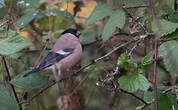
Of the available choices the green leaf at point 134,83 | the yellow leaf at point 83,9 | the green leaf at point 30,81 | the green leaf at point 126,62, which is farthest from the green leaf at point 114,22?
the yellow leaf at point 83,9

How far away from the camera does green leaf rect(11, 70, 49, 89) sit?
254 centimetres

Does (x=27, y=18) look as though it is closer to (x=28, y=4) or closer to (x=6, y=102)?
(x=28, y=4)

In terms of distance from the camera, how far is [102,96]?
14.2ft

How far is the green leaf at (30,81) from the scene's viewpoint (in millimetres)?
2535

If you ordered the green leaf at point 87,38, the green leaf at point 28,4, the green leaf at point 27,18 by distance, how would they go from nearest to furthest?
the green leaf at point 28,4
the green leaf at point 27,18
the green leaf at point 87,38

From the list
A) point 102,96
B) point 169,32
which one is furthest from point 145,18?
point 102,96

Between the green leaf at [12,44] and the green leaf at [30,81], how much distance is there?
47 centimetres

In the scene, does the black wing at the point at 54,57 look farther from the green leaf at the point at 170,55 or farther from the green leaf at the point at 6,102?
the green leaf at the point at 170,55

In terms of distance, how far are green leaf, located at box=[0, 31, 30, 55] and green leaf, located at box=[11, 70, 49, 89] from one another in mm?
466

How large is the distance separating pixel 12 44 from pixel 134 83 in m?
0.83

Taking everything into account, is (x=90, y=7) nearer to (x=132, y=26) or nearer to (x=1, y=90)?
(x=132, y=26)

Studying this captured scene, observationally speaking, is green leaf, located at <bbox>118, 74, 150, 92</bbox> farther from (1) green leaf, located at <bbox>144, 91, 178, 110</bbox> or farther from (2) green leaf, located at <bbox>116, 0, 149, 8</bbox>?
(2) green leaf, located at <bbox>116, 0, 149, 8</bbox>

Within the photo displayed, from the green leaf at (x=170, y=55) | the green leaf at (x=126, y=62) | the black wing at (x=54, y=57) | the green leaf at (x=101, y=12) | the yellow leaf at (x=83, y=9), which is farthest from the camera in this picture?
the yellow leaf at (x=83, y=9)

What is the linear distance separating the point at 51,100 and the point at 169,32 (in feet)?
11.5
